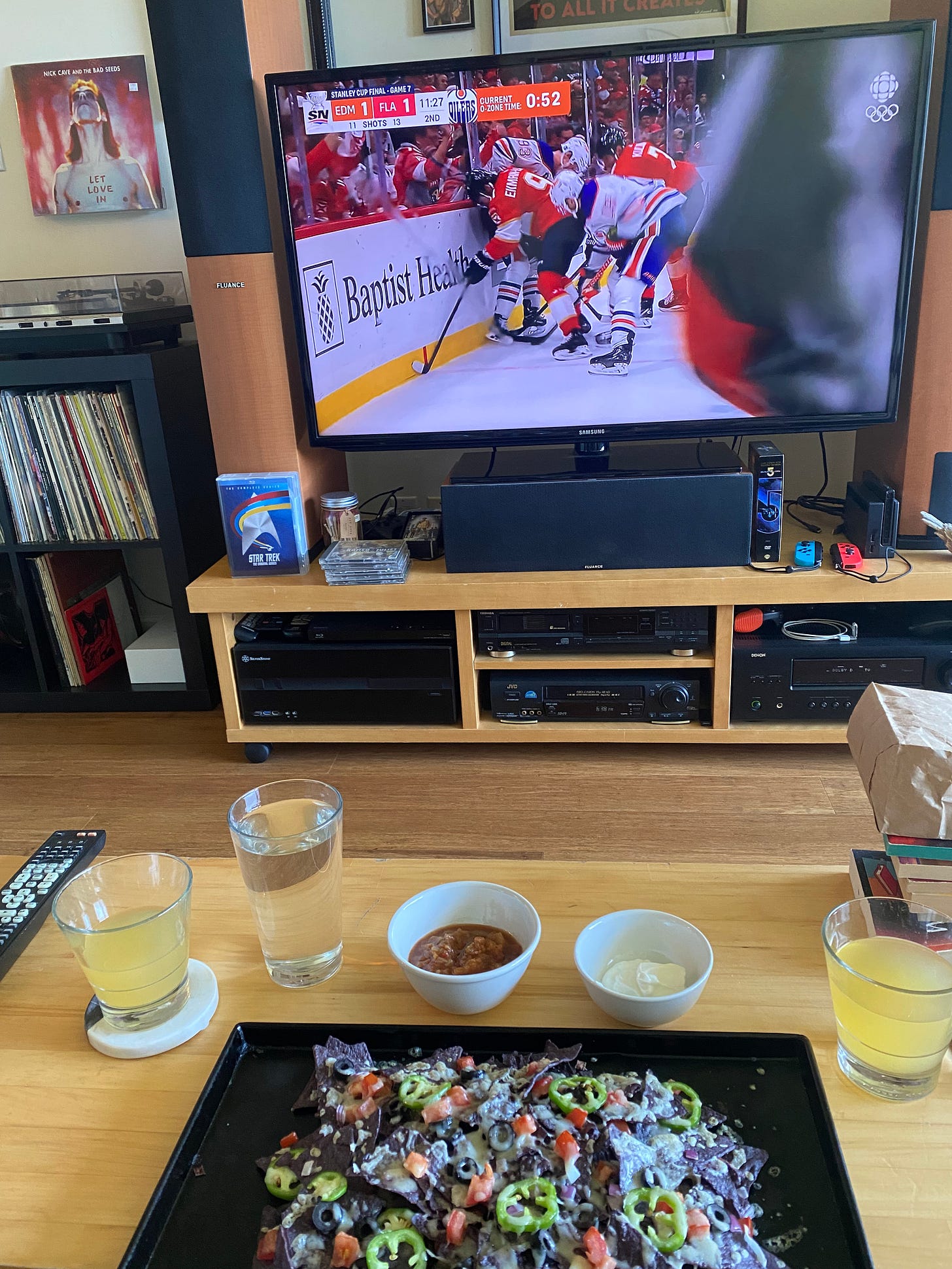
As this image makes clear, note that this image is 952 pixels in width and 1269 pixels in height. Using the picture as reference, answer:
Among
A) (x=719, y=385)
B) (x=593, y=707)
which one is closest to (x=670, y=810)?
(x=593, y=707)

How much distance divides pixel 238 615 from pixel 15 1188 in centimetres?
162

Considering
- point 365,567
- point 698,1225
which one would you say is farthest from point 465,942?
point 365,567

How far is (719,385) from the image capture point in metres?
2.06

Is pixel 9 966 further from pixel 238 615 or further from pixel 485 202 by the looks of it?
pixel 485 202

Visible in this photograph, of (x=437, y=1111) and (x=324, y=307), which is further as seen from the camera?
(x=324, y=307)

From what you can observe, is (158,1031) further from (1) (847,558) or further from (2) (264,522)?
(1) (847,558)

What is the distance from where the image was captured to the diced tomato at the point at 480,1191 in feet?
1.87

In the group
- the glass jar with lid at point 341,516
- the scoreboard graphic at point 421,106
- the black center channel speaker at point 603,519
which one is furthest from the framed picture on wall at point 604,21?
the glass jar with lid at point 341,516

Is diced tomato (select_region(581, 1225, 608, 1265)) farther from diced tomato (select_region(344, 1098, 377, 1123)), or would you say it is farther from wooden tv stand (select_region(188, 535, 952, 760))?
wooden tv stand (select_region(188, 535, 952, 760))

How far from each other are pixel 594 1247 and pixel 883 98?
200cm

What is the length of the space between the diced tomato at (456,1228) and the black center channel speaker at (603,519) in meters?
1.57

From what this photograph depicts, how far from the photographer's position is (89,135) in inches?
95.3

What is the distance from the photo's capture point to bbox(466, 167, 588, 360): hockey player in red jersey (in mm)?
1960

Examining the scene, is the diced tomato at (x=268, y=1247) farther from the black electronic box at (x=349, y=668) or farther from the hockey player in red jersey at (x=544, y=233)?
the hockey player in red jersey at (x=544, y=233)
